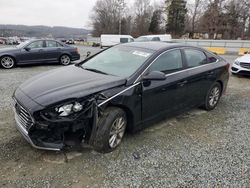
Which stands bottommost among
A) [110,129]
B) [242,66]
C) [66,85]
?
[110,129]

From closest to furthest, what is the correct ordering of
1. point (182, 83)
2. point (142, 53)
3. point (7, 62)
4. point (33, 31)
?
point (142, 53) < point (182, 83) < point (7, 62) < point (33, 31)

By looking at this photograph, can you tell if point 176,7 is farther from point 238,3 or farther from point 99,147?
point 99,147

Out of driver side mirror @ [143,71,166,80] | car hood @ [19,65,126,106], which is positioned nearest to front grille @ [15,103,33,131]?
car hood @ [19,65,126,106]

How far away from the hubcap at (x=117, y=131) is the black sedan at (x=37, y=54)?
7.88 metres

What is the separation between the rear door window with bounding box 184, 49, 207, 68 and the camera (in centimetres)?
421

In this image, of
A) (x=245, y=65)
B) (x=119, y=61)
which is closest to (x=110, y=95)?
(x=119, y=61)

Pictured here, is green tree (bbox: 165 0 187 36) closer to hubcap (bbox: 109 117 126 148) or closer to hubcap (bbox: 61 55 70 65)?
hubcap (bbox: 61 55 70 65)

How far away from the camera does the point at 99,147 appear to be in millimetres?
2975

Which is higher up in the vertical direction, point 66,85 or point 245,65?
point 66,85

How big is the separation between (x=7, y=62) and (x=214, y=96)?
329 inches

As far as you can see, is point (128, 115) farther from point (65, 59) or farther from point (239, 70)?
point (65, 59)

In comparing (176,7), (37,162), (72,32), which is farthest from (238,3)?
(72,32)

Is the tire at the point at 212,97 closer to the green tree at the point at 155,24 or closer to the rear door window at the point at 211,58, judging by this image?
the rear door window at the point at 211,58

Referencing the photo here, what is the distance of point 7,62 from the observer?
938 cm
